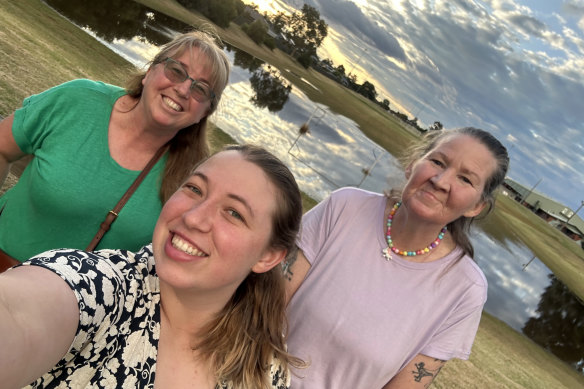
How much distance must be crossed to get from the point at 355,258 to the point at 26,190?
189 centimetres

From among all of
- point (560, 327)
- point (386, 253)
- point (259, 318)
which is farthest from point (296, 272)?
point (560, 327)

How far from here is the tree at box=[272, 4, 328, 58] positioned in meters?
77.9

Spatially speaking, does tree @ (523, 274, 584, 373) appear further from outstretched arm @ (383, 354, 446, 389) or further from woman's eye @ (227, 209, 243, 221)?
woman's eye @ (227, 209, 243, 221)

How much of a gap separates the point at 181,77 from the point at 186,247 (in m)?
1.34

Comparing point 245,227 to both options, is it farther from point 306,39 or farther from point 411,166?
point 306,39

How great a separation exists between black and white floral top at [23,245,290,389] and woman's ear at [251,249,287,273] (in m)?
0.45

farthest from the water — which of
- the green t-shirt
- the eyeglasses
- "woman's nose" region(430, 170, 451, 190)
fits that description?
"woman's nose" region(430, 170, 451, 190)

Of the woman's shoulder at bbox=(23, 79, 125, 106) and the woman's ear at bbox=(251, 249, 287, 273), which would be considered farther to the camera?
the woman's shoulder at bbox=(23, 79, 125, 106)

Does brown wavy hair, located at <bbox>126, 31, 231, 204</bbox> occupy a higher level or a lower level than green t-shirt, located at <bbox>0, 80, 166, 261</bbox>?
higher

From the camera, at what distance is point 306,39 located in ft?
279

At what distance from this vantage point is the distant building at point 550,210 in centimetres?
8285

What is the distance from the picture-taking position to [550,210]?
86.9 metres

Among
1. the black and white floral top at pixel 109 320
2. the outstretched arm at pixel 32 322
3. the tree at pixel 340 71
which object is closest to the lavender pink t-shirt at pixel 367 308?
the black and white floral top at pixel 109 320

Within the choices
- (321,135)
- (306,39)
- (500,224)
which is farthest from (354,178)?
(306,39)
